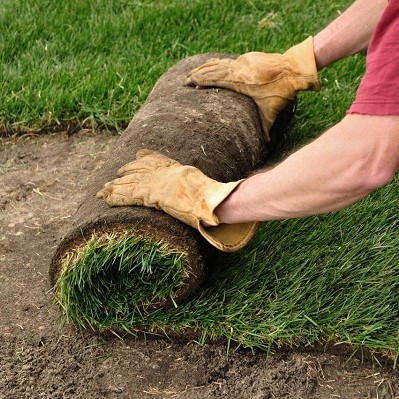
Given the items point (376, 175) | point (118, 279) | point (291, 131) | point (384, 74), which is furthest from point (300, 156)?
point (291, 131)

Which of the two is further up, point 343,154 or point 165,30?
point 343,154

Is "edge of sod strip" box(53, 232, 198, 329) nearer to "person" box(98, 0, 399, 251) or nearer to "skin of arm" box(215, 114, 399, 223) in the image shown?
"person" box(98, 0, 399, 251)

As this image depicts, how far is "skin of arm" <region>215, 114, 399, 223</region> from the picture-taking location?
8.18 feet

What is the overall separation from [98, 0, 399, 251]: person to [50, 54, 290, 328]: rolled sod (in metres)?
0.08

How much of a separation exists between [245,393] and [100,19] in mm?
3031

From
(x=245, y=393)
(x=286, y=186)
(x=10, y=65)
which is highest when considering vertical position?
(x=286, y=186)

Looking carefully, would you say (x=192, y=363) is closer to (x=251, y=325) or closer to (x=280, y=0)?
(x=251, y=325)

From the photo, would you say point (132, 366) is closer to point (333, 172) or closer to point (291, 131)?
point (333, 172)

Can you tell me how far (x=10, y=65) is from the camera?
4820mm

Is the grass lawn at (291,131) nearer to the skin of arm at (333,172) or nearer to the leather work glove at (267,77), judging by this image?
the leather work glove at (267,77)

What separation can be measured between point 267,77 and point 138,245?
1.25 metres

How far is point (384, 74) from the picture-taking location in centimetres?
247

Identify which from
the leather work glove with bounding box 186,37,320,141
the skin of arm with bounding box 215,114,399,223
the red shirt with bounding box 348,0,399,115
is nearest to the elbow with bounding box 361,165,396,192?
the skin of arm with bounding box 215,114,399,223

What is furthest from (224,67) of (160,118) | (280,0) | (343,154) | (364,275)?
(280,0)
